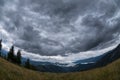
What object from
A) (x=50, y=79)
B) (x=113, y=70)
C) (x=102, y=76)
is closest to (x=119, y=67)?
(x=113, y=70)

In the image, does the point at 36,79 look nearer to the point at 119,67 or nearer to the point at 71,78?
the point at 71,78

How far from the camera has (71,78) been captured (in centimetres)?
2536

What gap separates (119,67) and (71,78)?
509cm

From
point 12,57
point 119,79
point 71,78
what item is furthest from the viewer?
point 12,57

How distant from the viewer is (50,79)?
26.9 meters

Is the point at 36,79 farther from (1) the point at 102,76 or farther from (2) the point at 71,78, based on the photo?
(1) the point at 102,76

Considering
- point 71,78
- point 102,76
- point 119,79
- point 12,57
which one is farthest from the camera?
point 12,57

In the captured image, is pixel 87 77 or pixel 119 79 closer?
pixel 119 79

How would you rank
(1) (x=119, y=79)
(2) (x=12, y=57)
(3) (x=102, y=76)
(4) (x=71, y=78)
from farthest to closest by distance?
(2) (x=12, y=57)
(4) (x=71, y=78)
(3) (x=102, y=76)
(1) (x=119, y=79)

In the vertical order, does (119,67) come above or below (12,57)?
below

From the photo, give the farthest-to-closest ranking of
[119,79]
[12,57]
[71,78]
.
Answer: [12,57] → [71,78] → [119,79]

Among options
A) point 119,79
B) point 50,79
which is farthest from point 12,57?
point 119,79

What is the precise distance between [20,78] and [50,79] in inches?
164

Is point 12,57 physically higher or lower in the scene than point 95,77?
higher
